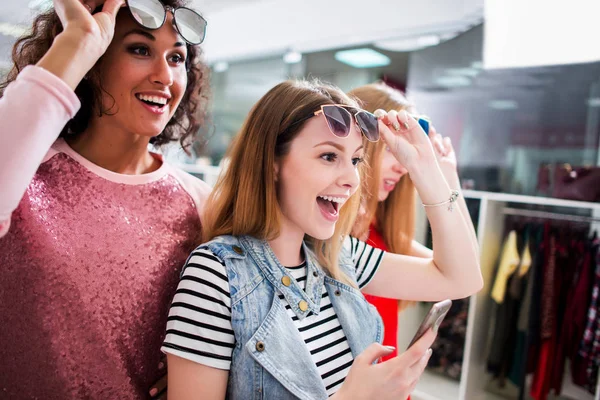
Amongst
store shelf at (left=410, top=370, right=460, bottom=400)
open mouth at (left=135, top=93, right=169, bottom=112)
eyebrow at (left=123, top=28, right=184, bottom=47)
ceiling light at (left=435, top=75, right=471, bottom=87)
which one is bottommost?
store shelf at (left=410, top=370, right=460, bottom=400)

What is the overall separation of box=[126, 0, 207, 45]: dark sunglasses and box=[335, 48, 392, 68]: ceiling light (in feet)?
11.4

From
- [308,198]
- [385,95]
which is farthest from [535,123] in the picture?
[308,198]

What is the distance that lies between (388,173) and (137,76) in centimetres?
101

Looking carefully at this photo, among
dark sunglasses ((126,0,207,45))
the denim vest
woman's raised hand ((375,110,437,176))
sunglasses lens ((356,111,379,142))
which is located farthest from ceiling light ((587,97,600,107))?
dark sunglasses ((126,0,207,45))

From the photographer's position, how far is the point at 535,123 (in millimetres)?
3662

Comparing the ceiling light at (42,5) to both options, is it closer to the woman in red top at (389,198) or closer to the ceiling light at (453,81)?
the woman in red top at (389,198)

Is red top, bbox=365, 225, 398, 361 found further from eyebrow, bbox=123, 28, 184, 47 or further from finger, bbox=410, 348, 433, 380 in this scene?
eyebrow, bbox=123, 28, 184, 47

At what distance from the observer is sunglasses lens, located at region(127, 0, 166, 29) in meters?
1.04

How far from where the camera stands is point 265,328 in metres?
1.05

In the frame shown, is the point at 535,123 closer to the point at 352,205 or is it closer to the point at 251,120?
the point at 352,205

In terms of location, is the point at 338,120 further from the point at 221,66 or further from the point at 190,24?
the point at 221,66

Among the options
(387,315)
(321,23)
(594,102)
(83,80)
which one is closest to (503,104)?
(594,102)

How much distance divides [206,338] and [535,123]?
356 cm

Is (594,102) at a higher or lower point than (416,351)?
higher
